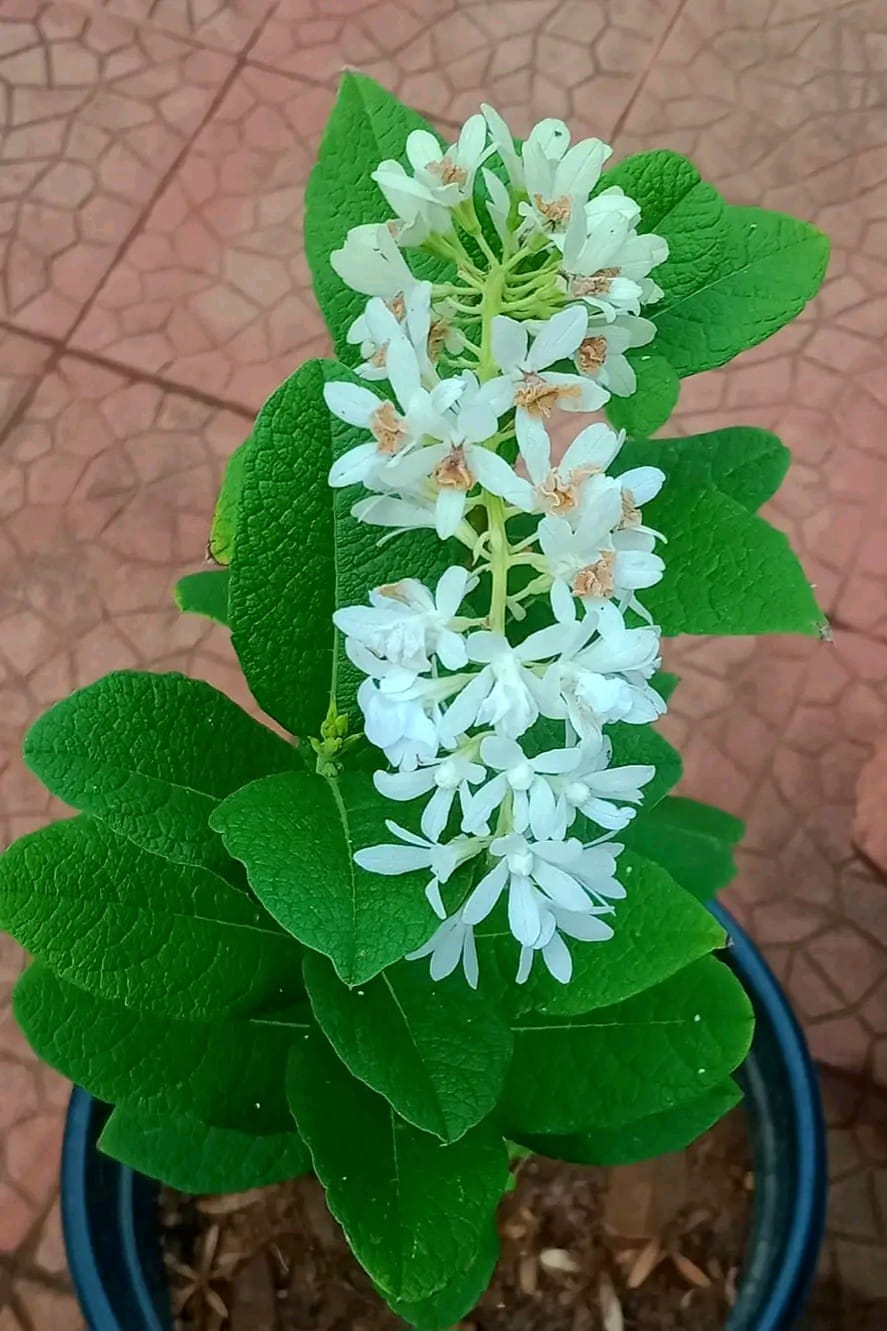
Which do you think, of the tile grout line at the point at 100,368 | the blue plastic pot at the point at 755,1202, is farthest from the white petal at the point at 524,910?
the tile grout line at the point at 100,368

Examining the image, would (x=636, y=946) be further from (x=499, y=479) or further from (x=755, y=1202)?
(x=755, y=1202)

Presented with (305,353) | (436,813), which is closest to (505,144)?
(436,813)

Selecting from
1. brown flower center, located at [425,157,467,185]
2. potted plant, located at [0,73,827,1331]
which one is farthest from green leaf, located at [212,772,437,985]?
brown flower center, located at [425,157,467,185]

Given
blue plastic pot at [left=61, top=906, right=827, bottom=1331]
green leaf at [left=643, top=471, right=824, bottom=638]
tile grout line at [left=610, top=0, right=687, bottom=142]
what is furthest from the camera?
tile grout line at [left=610, top=0, right=687, bottom=142]

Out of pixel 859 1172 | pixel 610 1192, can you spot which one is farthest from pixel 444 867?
pixel 859 1172

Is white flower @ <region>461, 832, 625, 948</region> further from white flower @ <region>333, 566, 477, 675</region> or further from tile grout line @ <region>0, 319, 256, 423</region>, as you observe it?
tile grout line @ <region>0, 319, 256, 423</region>
